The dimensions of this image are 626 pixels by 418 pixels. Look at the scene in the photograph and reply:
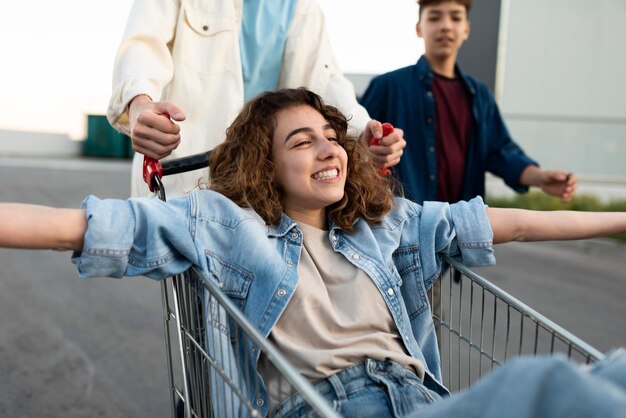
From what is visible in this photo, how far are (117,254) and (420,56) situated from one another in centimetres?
290

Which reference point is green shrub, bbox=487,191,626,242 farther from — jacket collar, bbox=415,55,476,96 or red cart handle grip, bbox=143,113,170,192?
red cart handle grip, bbox=143,113,170,192

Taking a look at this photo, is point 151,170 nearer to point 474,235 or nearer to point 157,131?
point 157,131

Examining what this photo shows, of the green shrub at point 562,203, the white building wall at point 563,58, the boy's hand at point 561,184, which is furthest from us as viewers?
the white building wall at point 563,58

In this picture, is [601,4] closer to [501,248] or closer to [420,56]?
[501,248]

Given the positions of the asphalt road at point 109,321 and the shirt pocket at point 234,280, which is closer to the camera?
the shirt pocket at point 234,280

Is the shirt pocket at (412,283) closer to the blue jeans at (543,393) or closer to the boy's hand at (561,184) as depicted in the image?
the blue jeans at (543,393)

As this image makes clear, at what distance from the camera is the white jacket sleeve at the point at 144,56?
2703mm

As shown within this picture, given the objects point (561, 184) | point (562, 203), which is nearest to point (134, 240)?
point (561, 184)

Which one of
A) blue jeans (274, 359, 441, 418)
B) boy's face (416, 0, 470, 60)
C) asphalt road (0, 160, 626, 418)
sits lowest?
asphalt road (0, 160, 626, 418)

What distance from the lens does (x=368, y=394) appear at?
7.01 ft

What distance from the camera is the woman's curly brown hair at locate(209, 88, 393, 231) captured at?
2445 mm

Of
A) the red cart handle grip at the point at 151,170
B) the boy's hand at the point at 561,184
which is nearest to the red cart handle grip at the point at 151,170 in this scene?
the red cart handle grip at the point at 151,170

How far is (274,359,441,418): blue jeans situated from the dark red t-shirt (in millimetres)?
2216

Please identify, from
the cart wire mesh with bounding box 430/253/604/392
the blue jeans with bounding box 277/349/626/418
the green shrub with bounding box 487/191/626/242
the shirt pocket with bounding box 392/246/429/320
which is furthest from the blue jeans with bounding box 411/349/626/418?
the green shrub with bounding box 487/191/626/242
